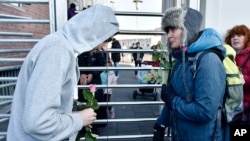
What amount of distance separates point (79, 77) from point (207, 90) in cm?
89

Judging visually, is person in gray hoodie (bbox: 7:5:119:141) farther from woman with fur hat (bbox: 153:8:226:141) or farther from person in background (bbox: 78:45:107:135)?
person in background (bbox: 78:45:107:135)

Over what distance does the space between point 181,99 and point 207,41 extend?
46 cm

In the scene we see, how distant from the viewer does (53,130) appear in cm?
123

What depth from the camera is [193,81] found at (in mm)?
1714

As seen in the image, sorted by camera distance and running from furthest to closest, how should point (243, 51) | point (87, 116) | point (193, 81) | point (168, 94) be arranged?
1. point (243, 51)
2. point (168, 94)
3. point (193, 81)
4. point (87, 116)

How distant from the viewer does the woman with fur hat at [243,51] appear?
257 centimetres

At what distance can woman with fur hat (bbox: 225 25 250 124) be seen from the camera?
2.57 meters

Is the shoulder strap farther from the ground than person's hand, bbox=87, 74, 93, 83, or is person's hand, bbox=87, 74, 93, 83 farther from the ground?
the shoulder strap

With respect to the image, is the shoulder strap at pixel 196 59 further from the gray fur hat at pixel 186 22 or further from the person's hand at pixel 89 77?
the person's hand at pixel 89 77

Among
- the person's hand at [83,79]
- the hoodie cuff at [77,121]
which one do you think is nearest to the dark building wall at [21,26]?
the person's hand at [83,79]

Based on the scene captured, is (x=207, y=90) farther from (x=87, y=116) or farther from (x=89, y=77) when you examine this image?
(x=89, y=77)

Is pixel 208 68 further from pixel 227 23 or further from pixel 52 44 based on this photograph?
pixel 227 23

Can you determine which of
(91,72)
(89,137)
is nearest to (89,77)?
(91,72)

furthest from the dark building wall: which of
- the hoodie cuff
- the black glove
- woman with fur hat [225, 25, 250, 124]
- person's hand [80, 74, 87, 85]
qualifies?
woman with fur hat [225, 25, 250, 124]
